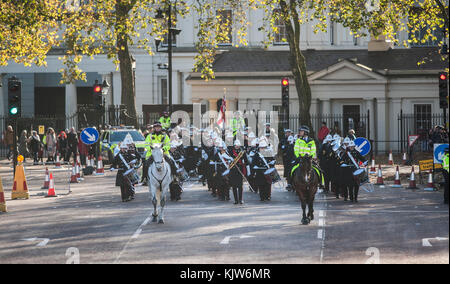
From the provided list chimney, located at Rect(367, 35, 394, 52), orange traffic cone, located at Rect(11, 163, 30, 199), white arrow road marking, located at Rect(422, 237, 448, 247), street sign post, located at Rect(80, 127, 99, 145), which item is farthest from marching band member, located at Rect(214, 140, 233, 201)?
chimney, located at Rect(367, 35, 394, 52)

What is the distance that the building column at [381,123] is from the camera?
150 ft

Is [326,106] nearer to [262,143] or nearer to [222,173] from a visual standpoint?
[262,143]

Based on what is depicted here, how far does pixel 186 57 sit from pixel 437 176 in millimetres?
32665

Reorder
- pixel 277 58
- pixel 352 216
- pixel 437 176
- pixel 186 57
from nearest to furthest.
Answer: pixel 352 216 → pixel 437 176 → pixel 277 58 → pixel 186 57

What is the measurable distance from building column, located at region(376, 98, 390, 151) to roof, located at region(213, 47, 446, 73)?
2.36 metres

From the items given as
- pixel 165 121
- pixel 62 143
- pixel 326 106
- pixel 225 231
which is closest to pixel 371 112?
pixel 326 106

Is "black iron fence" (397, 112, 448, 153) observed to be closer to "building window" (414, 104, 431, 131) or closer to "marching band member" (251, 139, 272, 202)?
"building window" (414, 104, 431, 131)

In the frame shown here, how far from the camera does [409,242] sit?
1606 centimetres

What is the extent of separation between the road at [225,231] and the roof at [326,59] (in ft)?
76.5

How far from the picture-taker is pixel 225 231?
17.6m

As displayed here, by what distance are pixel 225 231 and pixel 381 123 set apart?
29.4 metres

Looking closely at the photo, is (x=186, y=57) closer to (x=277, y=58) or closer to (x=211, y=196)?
(x=277, y=58)

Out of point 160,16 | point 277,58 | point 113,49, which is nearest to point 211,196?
point 160,16

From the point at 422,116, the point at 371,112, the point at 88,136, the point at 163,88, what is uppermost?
the point at 163,88
